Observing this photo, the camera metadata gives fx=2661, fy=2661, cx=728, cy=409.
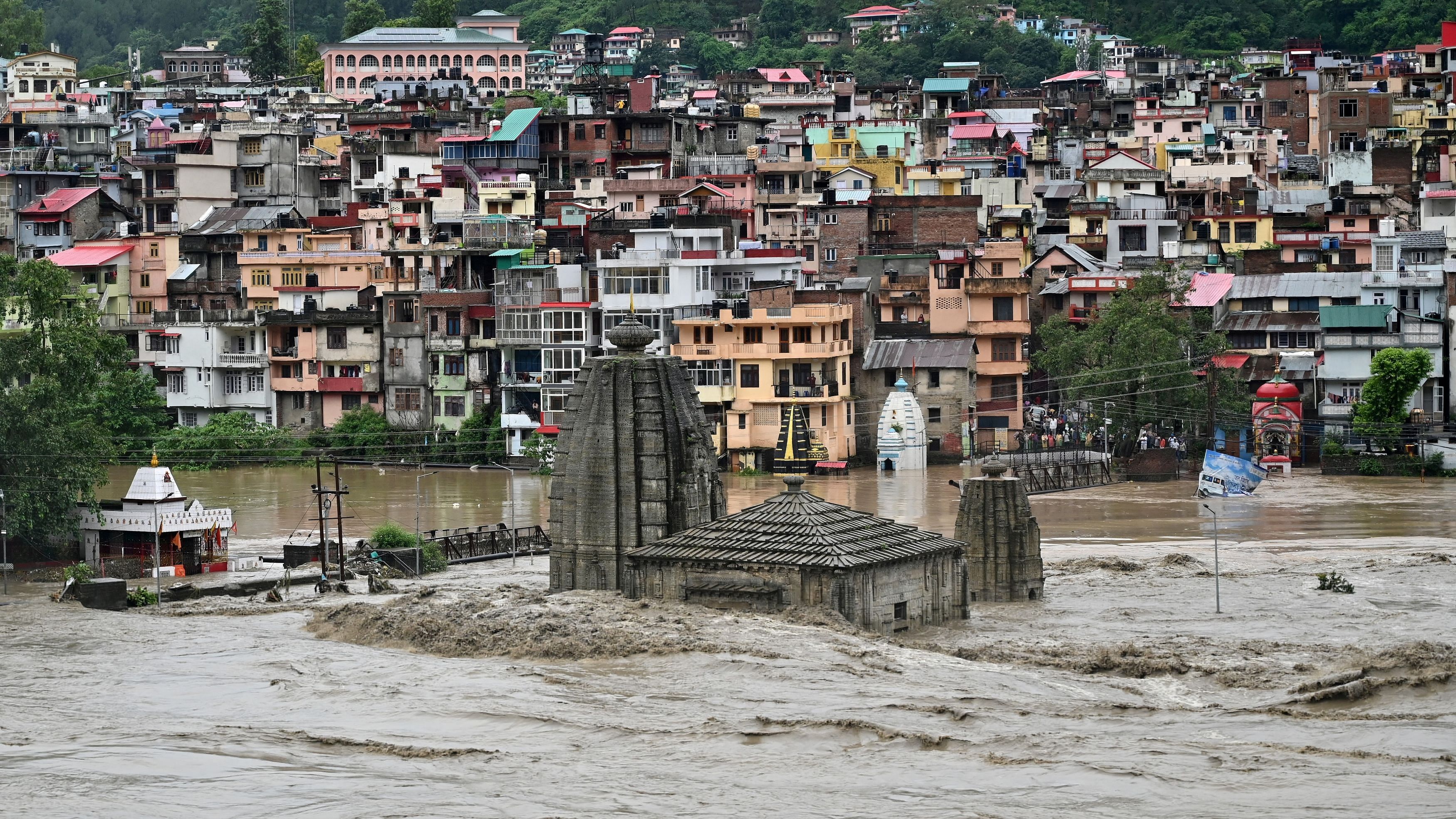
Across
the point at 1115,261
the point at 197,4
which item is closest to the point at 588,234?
the point at 1115,261

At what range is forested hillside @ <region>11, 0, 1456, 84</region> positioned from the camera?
136375 mm

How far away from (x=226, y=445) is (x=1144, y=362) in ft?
88.5

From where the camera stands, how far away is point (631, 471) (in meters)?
43.2

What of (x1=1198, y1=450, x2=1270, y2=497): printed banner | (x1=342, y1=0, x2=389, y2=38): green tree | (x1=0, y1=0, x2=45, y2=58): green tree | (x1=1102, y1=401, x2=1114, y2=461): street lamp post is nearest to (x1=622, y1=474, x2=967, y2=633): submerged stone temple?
(x1=1198, y1=450, x2=1270, y2=497): printed banner

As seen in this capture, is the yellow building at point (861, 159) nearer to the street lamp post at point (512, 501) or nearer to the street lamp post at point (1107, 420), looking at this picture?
the street lamp post at point (1107, 420)

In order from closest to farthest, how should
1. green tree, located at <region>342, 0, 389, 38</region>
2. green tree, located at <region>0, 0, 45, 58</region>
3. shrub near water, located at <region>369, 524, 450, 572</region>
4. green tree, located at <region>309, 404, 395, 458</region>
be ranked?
shrub near water, located at <region>369, 524, 450, 572</region> < green tree, located at <region>309, 404, 395, 458</region> < green tree, located at <region>0, 0, 45, 58</region> < green tree, located at <region>342, 0, 389, 38</region>

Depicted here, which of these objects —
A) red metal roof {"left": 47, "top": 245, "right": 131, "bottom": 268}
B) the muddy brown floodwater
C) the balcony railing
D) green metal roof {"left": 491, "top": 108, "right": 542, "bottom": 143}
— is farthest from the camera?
green metal roof {"left": 491, "top": 108, "right": 542, "bottom": 143}

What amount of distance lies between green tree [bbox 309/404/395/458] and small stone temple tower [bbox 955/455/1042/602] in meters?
33.3

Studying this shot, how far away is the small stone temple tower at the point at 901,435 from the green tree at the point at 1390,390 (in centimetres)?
1190

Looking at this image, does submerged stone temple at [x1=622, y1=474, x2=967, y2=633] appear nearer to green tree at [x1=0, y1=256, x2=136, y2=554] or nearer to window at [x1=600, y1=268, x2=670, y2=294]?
green tree at [x1=0, y1=256, x2=136, y2=554]

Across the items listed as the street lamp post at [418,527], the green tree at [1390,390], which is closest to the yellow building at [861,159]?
the green tree at [1390,390]

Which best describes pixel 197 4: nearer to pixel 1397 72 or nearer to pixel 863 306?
pixel 1397 72

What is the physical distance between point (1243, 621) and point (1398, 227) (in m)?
42.4

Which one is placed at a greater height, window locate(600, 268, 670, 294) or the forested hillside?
the forested hillside
